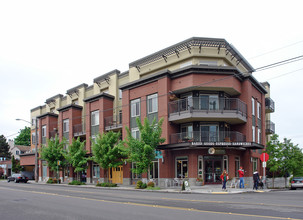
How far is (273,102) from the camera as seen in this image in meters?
41.9

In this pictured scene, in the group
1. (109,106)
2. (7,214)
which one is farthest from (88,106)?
(7,214)

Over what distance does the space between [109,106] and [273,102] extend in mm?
21898

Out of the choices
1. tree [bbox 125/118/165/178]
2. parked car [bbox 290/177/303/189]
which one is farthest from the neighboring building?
parked car [bbox 290/177/303/189]

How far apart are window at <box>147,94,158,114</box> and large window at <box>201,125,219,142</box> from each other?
525cm

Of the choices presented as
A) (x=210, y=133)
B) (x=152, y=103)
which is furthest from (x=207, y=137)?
(x=152, y=103)

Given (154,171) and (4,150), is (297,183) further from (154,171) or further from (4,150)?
(4,150)

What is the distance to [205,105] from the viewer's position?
28859 mm

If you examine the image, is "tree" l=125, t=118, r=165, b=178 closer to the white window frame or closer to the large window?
the large window

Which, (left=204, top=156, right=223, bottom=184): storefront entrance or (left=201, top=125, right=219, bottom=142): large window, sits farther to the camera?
(left=204, top=156, right=223, bottom=184): storefront entrance

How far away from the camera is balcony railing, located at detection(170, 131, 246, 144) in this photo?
28.2 m

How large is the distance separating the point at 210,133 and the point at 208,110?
7.53 feet

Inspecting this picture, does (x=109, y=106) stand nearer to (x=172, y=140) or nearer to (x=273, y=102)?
(x=172, y=140)

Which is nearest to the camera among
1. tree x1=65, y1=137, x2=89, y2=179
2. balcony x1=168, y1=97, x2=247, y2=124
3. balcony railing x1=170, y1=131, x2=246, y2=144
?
balcony x1=168, y1=97, x2=247, y2=124

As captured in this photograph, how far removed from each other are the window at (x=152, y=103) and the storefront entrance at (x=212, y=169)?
23.2 ft
